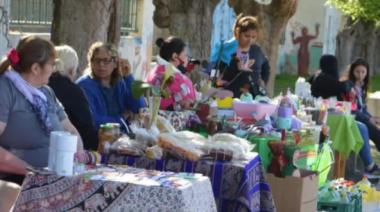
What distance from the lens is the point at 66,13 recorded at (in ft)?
27.6

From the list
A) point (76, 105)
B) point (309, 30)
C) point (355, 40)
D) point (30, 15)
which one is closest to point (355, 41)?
point (355, 40)

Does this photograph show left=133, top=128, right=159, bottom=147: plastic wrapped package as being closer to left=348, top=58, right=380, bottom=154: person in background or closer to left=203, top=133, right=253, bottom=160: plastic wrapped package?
Result: left=203, top=133, right=253, bottom=160: plastic wrapped package

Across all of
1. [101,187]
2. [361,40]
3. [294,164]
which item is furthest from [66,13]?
[361,40]

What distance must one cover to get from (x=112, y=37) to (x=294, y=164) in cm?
275

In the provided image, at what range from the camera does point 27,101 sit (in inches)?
215

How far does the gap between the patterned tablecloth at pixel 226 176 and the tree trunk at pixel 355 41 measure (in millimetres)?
27286

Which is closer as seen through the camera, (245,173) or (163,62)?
(245,173)

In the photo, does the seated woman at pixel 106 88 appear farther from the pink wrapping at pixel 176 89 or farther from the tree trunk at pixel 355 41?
the tree trunk at pixel 355 41

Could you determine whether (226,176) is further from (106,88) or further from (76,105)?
(106,88)

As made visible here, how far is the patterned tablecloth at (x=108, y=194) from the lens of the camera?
15.2 feet

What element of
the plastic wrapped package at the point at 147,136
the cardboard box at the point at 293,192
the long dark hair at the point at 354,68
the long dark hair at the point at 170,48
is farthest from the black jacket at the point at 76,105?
the long dark hair at the point at 354,68

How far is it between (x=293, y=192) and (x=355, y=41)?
27.0 meters

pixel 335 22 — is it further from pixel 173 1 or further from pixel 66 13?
pixel 66 13

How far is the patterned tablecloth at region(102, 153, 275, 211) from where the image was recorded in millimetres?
5605
